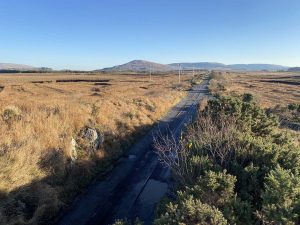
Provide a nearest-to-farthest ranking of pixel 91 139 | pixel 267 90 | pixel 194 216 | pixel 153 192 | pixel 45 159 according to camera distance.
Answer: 1. pixel 194 216
2. pixel 45 159
3. pixel 153 192
4. pixel 91 139
5. pixel 267 90

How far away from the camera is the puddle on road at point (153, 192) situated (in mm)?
10219

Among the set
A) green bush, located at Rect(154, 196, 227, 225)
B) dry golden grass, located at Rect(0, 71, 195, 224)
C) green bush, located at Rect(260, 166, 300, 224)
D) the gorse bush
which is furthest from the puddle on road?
green bush, located at Rect(260, 166, 300, 224)

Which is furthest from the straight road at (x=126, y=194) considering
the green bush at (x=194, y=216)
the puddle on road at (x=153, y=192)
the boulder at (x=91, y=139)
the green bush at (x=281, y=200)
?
the green bush at (x=281, y=200)

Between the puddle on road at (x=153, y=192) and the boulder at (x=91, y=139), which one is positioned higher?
the boulder at (x=91, y=139)

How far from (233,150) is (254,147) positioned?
0.63 m

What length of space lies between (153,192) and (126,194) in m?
0.97

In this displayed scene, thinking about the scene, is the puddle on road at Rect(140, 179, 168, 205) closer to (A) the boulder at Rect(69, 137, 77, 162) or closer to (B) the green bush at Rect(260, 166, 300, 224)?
(A) the boulder at Rect(69, 137, 77, 162)

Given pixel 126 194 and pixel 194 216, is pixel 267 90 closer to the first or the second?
pixel 126 194

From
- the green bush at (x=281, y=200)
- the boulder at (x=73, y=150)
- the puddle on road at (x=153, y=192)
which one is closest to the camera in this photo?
the green bush at (x=281, y=200)

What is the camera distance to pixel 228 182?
6.26 metres

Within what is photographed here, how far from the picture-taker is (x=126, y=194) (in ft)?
35.1

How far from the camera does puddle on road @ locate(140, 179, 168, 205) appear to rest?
33.5 ft

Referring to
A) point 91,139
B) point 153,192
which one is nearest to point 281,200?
point 153,192

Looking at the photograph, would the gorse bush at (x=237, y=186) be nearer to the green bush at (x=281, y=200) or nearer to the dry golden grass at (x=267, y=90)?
the green bush at (x=281, y=200)
